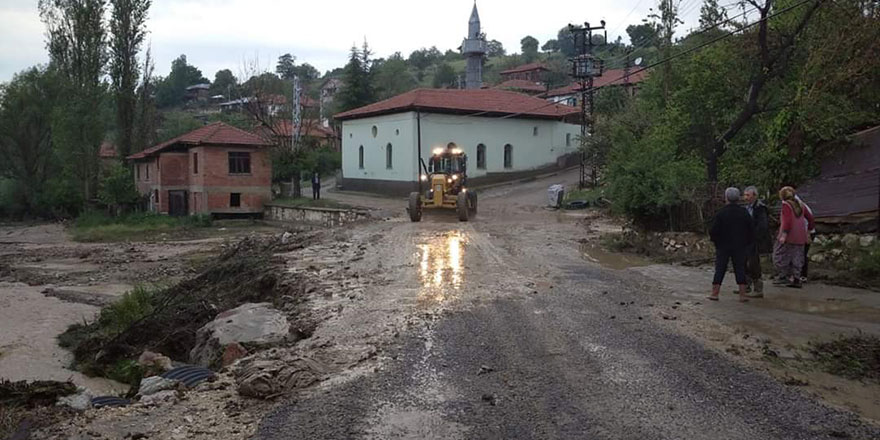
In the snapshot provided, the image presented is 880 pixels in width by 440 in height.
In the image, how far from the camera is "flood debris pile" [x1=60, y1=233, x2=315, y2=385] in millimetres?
11500

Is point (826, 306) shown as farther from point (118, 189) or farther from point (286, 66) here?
point (286, 66)

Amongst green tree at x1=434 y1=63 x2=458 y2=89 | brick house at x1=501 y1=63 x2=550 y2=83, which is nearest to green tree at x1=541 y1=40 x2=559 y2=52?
green tree at x1=434 y1=63 x2=458 y2=89

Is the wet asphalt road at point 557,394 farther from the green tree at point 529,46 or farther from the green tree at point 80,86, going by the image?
the green tree at point 529,46

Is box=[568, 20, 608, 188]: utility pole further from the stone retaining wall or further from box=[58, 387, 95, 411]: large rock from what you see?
box=[58, 387, 95, 411]: large rock

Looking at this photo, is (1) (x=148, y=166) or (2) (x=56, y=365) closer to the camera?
(2) (x=56, y=365)

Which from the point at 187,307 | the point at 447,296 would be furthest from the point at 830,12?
the point at 187,307

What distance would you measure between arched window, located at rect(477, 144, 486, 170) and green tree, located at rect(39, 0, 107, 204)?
25375mm

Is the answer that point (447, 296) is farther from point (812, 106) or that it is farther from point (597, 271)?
point (812, 106)

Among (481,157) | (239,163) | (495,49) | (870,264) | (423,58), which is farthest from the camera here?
(495,49)

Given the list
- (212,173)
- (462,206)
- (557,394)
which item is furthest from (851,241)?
(212,173)

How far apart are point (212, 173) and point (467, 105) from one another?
16.1 metres

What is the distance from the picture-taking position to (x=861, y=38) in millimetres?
14047

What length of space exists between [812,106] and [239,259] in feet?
43.1

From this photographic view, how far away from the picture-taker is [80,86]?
152 ft
